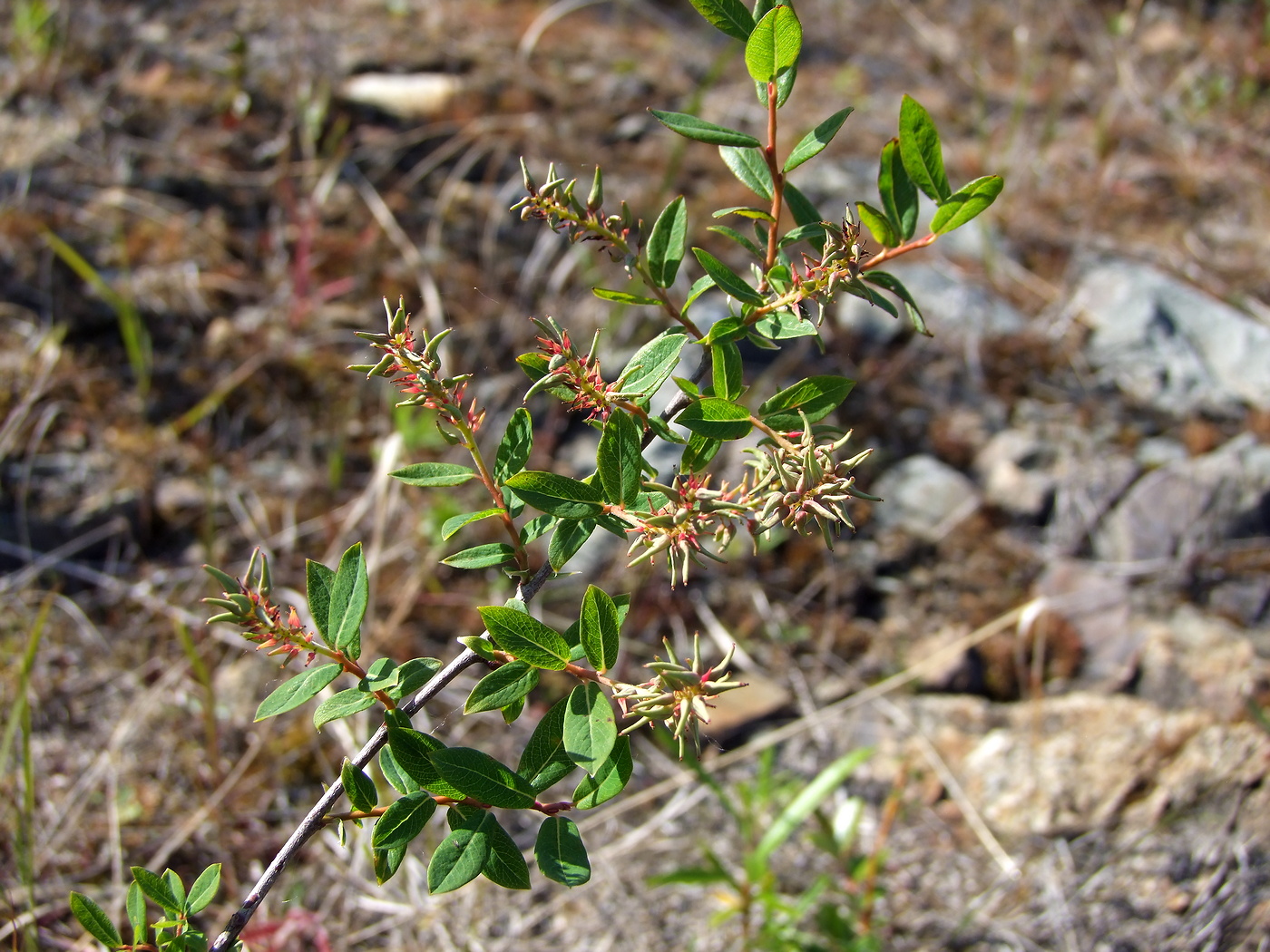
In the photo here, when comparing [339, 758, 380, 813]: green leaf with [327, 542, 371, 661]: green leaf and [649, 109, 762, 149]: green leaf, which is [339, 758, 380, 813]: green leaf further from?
[649, 109, 762, 149]: green leaf

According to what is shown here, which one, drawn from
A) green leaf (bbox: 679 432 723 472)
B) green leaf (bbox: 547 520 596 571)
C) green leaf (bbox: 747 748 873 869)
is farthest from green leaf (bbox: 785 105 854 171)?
green leaf (bbox: 747 748 873 869)

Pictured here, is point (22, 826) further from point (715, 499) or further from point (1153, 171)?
point (1153, 171)

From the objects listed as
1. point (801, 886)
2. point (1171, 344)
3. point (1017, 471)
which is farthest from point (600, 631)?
point (1171, 344)

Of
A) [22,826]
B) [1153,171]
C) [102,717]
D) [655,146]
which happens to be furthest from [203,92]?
[1153,171]

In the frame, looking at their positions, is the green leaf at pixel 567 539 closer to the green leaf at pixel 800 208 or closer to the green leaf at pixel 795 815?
the green leaf at pixel 800 208

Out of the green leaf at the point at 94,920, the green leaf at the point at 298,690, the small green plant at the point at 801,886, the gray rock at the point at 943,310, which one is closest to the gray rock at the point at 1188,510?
the gray rock at the point at 943,310
